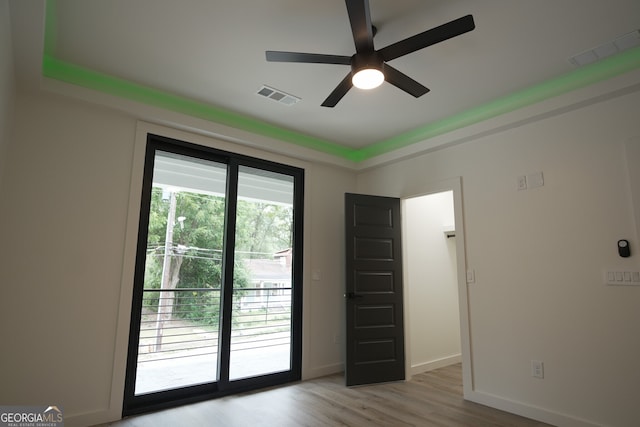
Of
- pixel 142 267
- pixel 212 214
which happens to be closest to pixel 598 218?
pixel 212 214

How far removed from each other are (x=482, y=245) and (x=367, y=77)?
208 centimetres

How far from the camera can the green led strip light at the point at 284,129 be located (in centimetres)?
267

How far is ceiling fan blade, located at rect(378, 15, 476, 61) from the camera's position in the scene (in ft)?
6.02

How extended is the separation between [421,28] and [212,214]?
2.51 metres

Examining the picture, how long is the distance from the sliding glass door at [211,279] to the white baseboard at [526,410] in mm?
1851

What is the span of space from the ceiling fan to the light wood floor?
8.35 ft

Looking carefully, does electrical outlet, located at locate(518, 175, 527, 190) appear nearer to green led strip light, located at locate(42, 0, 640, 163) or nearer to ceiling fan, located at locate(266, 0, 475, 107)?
green led strip light, located at locate(42, 0, 640, 163)

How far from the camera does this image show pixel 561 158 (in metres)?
2.99

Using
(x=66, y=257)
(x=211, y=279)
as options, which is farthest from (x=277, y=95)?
(x=66, y=257)

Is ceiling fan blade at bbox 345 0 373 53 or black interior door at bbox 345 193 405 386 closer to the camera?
ceiling fan blade at bbox 345 0 373 53

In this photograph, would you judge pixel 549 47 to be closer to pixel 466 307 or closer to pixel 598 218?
pixel 598 218

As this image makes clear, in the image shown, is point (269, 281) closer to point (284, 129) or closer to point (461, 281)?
point (284, 129)

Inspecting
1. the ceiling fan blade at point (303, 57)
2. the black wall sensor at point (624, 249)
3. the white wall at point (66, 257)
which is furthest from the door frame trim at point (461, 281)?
the white wall at point (66, 257)

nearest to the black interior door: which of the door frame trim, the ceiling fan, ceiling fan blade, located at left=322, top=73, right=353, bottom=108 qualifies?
the door frame trim
